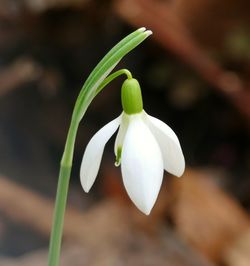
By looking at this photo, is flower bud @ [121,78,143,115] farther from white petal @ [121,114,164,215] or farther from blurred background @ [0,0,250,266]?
blurred background @ [0,0,250,266]

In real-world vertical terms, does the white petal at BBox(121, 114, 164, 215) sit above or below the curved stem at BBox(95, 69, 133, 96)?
below

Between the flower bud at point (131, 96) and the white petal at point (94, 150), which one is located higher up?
the flower bud at point (131, 96)

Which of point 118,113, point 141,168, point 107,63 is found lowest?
point 141,168

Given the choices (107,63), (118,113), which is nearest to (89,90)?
(107,63)

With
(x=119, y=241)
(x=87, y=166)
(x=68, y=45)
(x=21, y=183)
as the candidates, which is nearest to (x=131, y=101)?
(x=87, y=166)

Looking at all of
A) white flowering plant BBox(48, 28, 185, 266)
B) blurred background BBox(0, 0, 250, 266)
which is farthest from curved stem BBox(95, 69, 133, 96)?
blurred background BBox(0, 0, 250, 266)

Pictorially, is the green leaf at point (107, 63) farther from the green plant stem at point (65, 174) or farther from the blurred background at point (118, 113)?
the blurred background at point (118, 113)

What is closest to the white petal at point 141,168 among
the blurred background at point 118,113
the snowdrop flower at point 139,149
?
the snowdrop flower at point 139,149

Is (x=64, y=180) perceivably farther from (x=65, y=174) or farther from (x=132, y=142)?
(x=132, y=142)
